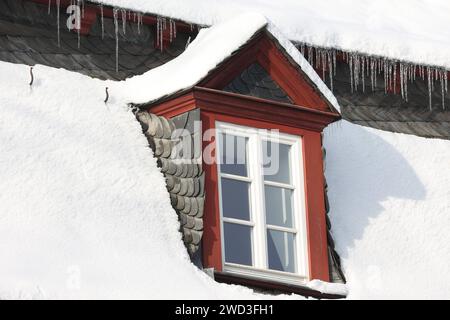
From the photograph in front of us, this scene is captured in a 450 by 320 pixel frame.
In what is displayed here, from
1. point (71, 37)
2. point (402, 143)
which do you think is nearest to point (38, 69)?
point (71, 37)

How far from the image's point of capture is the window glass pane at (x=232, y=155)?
11.3m

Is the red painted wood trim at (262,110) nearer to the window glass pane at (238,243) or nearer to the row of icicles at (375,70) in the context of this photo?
the window glass pane at (238,243)

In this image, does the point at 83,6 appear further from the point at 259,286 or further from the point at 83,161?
the point at 259,286

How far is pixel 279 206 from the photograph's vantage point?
1147 cm

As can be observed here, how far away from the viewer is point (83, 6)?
38.7 feet

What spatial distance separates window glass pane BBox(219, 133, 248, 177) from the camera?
11305 mm

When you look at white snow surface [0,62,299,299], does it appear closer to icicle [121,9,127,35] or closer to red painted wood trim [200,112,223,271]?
red painted wood trim [200,112,223,271]

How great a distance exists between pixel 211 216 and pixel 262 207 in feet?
1.24

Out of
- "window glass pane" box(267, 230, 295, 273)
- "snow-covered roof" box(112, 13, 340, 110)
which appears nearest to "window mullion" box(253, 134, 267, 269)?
"window glass pane" box(267, 230, 295, 273)

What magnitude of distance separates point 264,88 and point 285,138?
15.3 inches

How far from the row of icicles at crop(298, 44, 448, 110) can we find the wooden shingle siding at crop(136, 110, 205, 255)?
1.69 metres

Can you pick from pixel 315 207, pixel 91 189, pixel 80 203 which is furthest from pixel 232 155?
pixel 80 203

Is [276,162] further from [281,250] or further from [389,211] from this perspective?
[389,211]

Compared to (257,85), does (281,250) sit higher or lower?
lower
